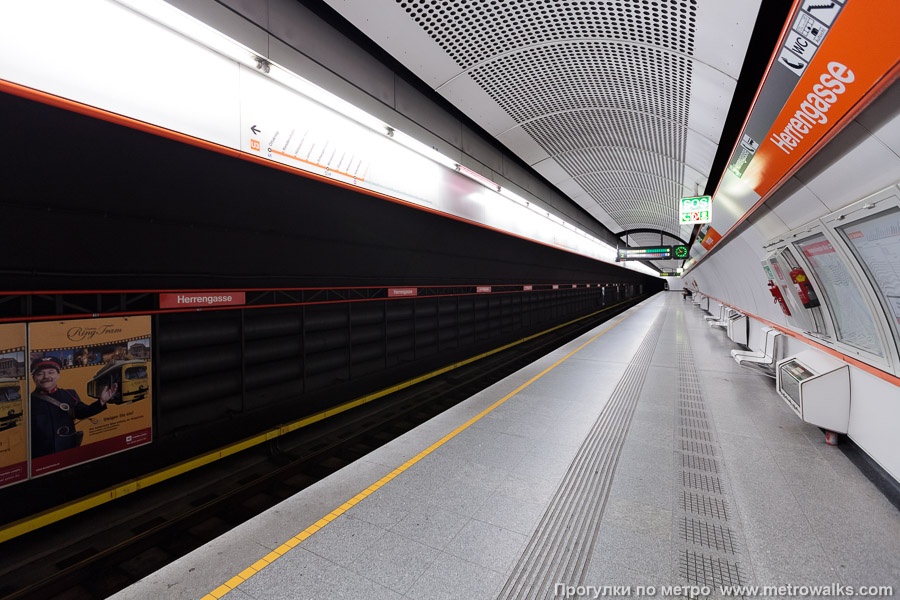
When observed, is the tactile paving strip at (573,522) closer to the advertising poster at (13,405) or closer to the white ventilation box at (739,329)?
the advertising poster at (13,405)

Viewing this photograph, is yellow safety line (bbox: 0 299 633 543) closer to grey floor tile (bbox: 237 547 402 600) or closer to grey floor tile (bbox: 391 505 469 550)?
grey floor tile (bbox: 237 547 402 600)

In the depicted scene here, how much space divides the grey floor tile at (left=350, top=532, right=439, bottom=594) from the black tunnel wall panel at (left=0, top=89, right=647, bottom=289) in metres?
2.85

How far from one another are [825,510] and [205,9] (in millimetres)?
5741

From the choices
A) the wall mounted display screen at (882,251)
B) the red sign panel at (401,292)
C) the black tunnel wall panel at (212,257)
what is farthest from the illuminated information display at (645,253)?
the wall mounted display screen at (882,251)

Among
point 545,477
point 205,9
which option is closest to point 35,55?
point 205,9

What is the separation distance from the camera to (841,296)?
366cm

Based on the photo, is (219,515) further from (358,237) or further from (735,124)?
(735,124)

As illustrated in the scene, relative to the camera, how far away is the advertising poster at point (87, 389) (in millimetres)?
2770

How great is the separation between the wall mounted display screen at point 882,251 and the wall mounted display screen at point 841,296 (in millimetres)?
298

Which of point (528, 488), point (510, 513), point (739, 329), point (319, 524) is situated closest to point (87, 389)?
point (319, 524)

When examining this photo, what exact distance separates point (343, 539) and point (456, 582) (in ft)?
2.70

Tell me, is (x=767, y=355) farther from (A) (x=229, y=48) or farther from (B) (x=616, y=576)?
(A) (x=229, y=48)

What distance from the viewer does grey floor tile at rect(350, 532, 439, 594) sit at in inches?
81.1

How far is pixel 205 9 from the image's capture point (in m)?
2.67
